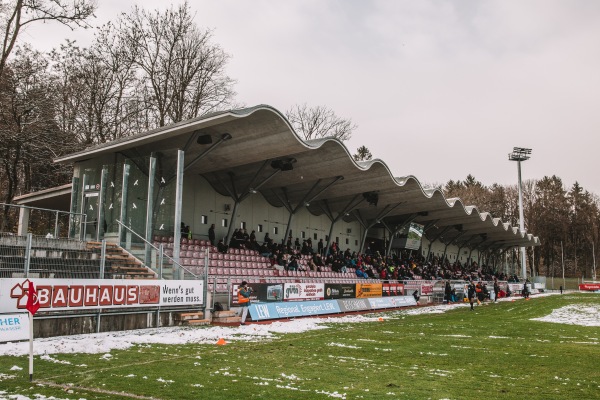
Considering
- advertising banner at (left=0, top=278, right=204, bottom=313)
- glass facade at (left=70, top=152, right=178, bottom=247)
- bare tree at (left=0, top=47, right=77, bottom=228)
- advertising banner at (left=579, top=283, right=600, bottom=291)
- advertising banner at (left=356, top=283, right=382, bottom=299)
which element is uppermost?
bare tree at (left=0, top=47, right=77, bottom=228)

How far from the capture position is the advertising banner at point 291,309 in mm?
20688

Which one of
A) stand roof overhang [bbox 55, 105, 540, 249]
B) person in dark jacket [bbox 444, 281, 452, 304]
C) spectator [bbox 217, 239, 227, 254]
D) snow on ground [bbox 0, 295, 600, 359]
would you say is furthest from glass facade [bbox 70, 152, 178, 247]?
person in dark jacket [bbox 444, 281, 452, 304]

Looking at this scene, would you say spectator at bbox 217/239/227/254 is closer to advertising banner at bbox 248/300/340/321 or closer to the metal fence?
advertising banner at bbox 248/300/340/321

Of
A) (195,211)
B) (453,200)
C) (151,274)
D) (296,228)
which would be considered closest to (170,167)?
(195,211)

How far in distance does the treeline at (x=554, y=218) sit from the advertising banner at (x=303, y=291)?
63.2 m

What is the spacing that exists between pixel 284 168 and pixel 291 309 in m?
9.80

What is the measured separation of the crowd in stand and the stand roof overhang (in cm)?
293

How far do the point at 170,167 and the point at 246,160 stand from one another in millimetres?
4084

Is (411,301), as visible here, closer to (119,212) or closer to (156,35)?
(119,212)

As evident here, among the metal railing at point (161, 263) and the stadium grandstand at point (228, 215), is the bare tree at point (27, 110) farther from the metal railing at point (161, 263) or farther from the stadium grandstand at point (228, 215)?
the metal railing at point (161, 263)

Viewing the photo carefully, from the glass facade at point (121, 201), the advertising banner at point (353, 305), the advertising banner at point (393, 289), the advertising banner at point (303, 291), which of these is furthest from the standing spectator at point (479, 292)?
the glass facade at point (121, 201)

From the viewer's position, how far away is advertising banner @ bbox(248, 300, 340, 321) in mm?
20688

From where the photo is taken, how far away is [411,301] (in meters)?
33.5

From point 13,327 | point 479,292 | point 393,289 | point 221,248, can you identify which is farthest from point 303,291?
point 479,292
